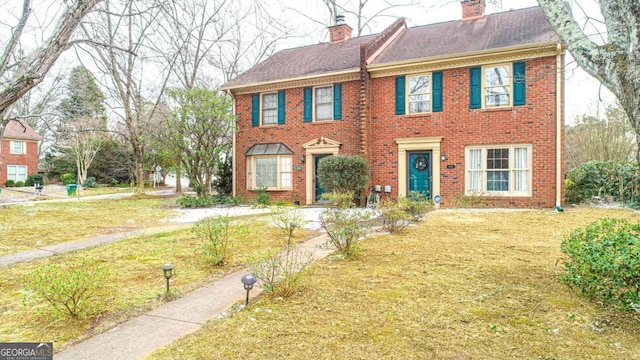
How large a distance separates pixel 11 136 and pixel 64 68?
51.3ft

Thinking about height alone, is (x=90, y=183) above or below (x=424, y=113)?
below

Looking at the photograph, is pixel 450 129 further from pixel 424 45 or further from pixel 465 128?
pixel 424 45

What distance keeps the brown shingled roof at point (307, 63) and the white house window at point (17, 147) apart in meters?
24.4

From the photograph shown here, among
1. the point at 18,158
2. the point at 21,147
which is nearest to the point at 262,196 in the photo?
the point at 18,158

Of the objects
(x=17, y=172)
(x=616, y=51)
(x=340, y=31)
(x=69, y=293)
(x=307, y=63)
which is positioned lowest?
(x=69, y=293)

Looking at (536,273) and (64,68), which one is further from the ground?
(64,68)

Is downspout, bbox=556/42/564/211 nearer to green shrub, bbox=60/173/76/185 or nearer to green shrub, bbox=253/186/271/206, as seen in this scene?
green shrub, bbox=253/186/271/206

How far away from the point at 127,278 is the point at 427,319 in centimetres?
341

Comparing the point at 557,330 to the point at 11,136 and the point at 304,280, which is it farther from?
the point at 11,136

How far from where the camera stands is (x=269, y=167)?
15.5 m

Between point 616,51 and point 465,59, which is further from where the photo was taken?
point 465,59

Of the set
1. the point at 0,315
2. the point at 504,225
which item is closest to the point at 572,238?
the point at 504,225

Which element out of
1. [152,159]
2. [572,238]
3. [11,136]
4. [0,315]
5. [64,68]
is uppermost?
[64,68]

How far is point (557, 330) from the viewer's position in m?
2.76
